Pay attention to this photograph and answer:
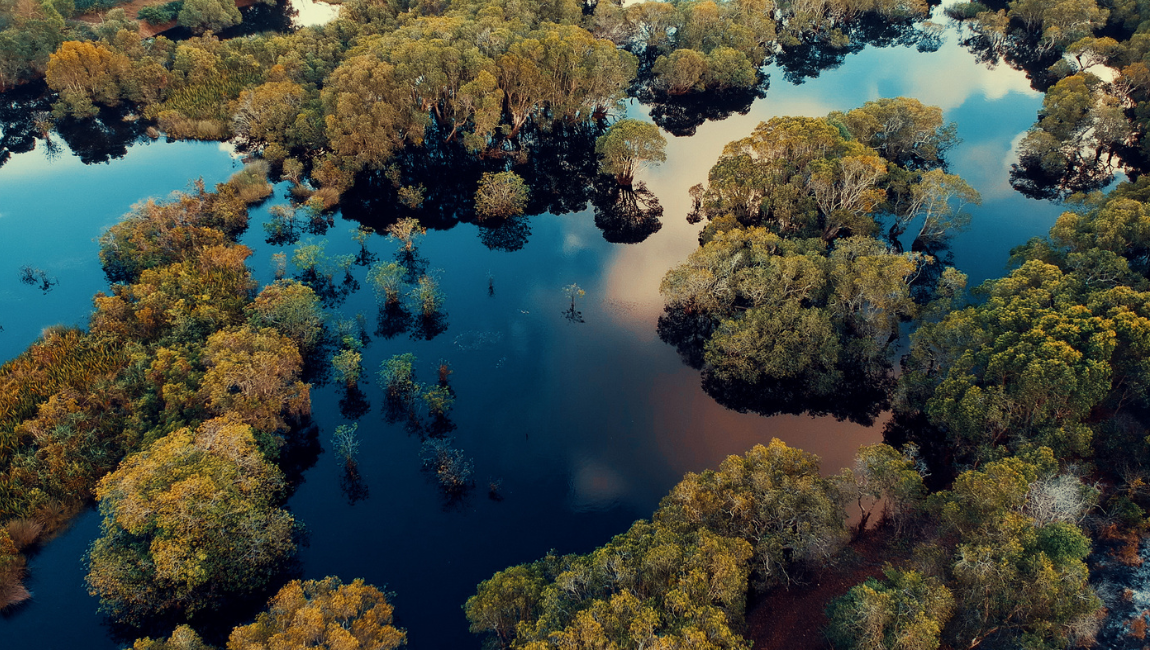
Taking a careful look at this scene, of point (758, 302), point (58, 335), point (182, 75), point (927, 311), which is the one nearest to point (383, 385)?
point (58, 335)

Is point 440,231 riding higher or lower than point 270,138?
lower

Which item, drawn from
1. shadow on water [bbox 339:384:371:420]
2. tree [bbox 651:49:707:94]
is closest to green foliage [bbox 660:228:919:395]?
shadow on water [bbox 339:384:371:420]

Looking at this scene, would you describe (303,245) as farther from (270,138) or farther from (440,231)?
(270,138)

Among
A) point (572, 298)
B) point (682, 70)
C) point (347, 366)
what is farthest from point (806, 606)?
point (682, 70)

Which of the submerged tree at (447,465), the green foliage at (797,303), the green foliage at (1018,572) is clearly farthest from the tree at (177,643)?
the green foliage at (1018,572)

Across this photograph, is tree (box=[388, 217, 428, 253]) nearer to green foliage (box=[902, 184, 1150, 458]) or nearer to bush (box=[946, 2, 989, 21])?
green foliage (box=[902, 184, 1150, 458])

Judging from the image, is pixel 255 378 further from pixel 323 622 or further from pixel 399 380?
pixel 323 622

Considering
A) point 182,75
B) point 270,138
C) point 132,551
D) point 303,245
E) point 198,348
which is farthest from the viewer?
point 182,75
